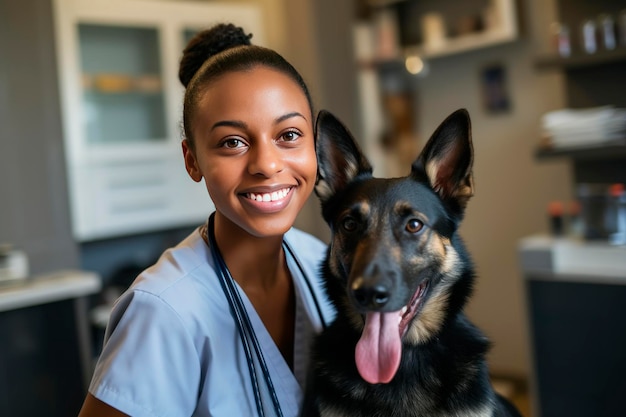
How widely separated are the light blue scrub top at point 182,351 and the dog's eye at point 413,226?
0.32 meters

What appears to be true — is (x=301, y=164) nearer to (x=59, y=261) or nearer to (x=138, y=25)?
(x=59, y=261)

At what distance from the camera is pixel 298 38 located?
318 cm

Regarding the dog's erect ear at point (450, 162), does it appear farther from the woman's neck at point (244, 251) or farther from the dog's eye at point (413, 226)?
the woman's neck at point (244, 251)

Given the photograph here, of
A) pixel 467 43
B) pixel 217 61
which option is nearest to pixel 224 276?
pixel 217 61

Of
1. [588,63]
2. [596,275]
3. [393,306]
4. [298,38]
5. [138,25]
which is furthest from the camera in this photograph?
[298,38]

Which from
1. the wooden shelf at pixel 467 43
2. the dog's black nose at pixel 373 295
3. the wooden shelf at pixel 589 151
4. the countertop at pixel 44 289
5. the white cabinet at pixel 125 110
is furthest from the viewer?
the wooden shelf at pixel 467 43

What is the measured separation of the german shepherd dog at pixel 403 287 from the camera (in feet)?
3.06

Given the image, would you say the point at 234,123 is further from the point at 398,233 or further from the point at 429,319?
the point at 429,319

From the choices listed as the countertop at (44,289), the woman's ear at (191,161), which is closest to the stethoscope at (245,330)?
the woman's ear at (191,161)

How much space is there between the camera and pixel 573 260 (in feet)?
7.29

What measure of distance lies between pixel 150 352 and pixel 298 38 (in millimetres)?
2510

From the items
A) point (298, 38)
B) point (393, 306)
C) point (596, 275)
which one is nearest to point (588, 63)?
point (596, 275)

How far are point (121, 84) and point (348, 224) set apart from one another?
223 centimetres

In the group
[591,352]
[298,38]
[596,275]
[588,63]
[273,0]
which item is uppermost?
[273,0]
